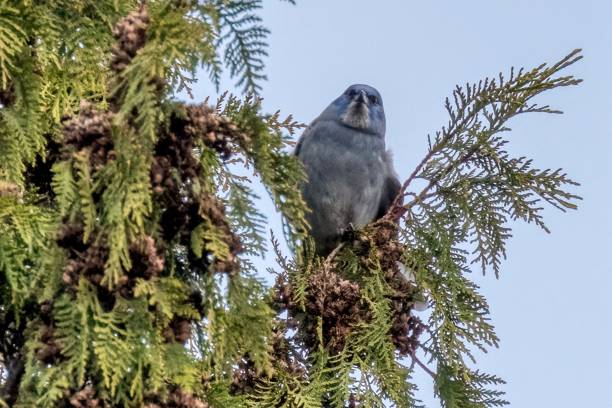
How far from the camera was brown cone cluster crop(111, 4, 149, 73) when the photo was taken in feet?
6.40

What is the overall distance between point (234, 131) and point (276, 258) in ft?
5.58

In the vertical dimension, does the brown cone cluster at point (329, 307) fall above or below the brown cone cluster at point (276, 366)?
above

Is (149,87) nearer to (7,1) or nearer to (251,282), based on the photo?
(251,282)

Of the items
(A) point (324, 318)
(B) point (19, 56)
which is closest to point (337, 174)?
(A) point (324, 318)

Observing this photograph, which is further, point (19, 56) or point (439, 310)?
point (439, 310)

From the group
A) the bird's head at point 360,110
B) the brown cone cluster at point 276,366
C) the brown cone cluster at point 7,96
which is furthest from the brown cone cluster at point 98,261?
the bird's head at point 360,110

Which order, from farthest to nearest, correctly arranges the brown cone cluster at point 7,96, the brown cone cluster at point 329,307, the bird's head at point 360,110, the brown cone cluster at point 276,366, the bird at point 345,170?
the bird's head at point 360,110 < the bird at point 345,170 < the brown cone cluster at point 329,307 < the brown cone cluster at point 276,366 < the brown cone cluster at point 7,96

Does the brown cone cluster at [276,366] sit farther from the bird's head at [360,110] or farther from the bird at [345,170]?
the bird's head at [360,110]

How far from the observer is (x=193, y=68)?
2.02 m

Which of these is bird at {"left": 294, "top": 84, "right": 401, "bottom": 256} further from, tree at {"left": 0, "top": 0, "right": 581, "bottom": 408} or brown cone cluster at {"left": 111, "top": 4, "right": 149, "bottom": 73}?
brown cone cluster at {"left": 111, "top": 4, "right": 149, "bottom": 73}

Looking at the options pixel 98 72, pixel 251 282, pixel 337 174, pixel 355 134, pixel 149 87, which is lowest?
pixel 251 282

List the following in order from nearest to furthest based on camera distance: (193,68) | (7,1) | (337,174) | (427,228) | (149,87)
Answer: (149,87) < (193,68) < (7,1) < (427,228) < (337,174)

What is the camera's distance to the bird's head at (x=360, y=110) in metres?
5.53

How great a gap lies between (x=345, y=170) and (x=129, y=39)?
3260 mm
